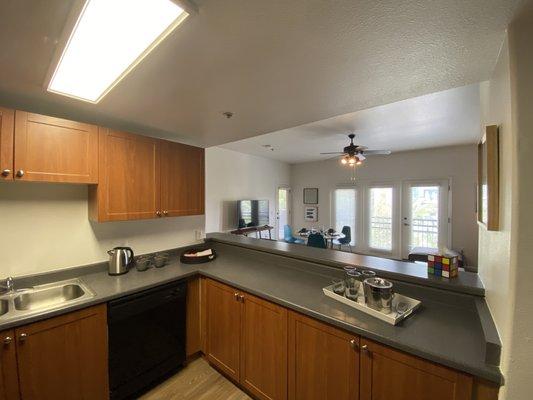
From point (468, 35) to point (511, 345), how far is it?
3.97 feet

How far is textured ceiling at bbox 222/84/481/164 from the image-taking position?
2.56 metres

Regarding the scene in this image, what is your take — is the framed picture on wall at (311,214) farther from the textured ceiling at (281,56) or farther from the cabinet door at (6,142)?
the cabinet door at (6,142)

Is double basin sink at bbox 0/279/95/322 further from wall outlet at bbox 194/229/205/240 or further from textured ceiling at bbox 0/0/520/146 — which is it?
textured ceiling at bbox 0/0/520/146

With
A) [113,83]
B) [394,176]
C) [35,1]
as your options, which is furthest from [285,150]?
[35,1]

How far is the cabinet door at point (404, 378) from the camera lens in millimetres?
980

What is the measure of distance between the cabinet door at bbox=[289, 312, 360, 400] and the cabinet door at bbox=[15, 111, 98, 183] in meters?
1.85

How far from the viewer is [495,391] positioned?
0.92 meters

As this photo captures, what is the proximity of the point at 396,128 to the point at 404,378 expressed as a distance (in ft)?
10.9

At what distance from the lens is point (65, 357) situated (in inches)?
56.6

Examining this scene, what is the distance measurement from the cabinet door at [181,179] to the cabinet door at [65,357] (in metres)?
1.03

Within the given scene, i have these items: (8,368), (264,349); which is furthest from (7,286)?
(264,349)

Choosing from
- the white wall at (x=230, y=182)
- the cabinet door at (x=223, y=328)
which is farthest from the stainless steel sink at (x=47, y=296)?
the white wall at (x=230, y=182)

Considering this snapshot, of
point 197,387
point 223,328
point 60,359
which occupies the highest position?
point 60,359

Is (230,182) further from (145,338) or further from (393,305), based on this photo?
(393,305)
